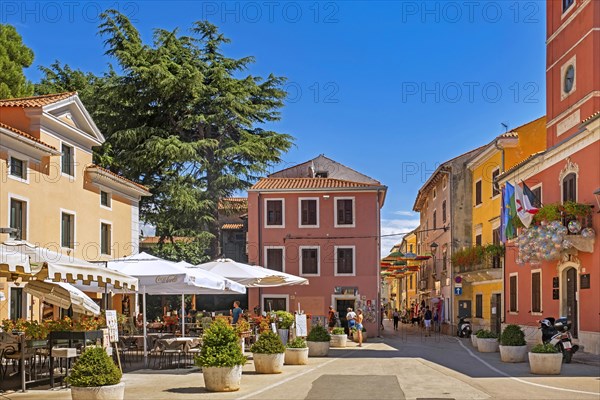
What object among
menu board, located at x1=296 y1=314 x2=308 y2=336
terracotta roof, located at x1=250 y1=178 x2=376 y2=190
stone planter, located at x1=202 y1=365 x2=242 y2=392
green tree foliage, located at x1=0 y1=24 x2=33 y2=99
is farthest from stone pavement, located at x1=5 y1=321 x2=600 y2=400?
green tree foliage, located at x1=0 y1=24 x2=33 y2=99

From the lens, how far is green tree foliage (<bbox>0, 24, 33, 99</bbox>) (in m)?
40.6

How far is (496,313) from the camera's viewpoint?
37.2m

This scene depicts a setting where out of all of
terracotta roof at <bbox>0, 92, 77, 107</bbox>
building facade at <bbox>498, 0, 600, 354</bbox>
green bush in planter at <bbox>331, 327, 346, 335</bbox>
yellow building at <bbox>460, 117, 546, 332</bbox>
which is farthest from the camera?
yellow building at <bbox>460, 117, 546, 332</bbox>

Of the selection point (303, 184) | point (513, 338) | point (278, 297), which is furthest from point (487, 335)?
point (303, 184)

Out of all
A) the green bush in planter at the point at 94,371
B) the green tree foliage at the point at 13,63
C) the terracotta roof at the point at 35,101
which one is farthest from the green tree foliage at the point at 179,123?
the green bush in planter at the point at 94,371

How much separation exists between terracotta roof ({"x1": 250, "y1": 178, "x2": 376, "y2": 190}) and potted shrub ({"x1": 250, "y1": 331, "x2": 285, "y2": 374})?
26.1 m

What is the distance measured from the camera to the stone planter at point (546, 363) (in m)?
17.3

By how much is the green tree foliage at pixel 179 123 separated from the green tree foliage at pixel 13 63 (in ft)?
4.53

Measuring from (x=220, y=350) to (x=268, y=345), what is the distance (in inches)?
128

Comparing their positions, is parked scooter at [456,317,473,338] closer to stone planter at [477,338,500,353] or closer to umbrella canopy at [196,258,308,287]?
stone planter at [477,338,500,353]

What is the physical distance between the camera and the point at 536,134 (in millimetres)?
37219

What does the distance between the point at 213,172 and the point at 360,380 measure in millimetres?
25750

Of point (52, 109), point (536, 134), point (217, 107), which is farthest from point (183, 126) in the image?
point (536, 134)

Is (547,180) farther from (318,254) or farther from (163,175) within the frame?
(163,175)
